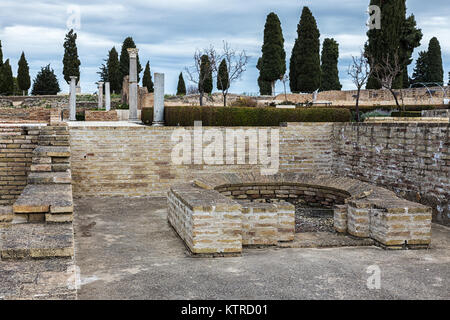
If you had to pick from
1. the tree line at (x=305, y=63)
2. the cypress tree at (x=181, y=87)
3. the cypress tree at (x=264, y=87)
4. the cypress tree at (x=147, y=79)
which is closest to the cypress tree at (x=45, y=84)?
the tree line at (x=305, y=63)

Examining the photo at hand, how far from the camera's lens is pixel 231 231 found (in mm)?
5824

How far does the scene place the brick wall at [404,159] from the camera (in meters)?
8.06

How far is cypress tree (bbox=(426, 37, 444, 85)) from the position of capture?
3984cm

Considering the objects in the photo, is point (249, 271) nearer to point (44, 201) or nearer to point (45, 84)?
point (44, 201)

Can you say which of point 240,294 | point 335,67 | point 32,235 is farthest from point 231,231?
point 335,67

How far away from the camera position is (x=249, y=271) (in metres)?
5.13

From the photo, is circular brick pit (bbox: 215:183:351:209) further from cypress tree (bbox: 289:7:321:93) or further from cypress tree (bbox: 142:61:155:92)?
cypress tree (bbox: 142:61:155:92)

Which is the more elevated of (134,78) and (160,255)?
(134,78)

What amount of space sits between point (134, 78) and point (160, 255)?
13662mm

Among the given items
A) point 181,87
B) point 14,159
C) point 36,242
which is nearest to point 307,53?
point 181,87

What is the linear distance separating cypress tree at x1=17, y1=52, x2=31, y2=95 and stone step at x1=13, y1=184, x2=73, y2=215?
40.5 metres

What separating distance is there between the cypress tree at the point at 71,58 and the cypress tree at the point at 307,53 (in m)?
19.1

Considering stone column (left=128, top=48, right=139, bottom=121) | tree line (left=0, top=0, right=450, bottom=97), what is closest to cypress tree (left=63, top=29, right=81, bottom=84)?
tree line (left=0, top=0, right=450, bottom=97)
